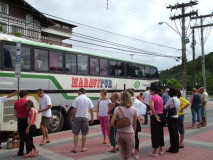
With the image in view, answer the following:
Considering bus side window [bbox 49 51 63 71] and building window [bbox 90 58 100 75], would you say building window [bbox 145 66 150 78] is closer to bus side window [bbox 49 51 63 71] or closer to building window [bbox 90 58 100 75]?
building window [bbox 90 58 100 75]

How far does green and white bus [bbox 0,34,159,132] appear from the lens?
9141mm

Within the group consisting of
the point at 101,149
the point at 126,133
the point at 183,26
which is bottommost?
the point at 101,149

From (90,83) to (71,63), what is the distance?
161 centimetres

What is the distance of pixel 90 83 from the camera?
12828mm

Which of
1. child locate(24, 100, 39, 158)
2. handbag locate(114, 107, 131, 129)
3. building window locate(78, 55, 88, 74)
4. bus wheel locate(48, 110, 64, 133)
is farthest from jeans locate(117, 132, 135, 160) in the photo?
building window locate(78, 55, 88, 74)

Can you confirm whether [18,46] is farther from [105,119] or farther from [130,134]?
[130,134]

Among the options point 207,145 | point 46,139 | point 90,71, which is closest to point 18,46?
point 46,139

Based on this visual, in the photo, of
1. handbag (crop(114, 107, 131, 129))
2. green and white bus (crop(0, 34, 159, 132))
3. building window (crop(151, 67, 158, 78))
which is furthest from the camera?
building window (crop(151, 67, 158, 78))

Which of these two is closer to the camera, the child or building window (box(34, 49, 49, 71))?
the child

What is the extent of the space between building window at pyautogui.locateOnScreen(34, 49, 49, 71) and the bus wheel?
2.02m

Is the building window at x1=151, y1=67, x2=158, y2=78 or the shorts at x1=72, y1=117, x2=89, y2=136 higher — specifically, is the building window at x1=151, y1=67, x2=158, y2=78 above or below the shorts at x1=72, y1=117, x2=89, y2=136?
above

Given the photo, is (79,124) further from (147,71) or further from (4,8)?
(4,8)

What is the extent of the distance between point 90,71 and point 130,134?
27.2ft

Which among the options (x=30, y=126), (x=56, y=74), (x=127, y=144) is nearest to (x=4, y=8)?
(x=56, y=74)
